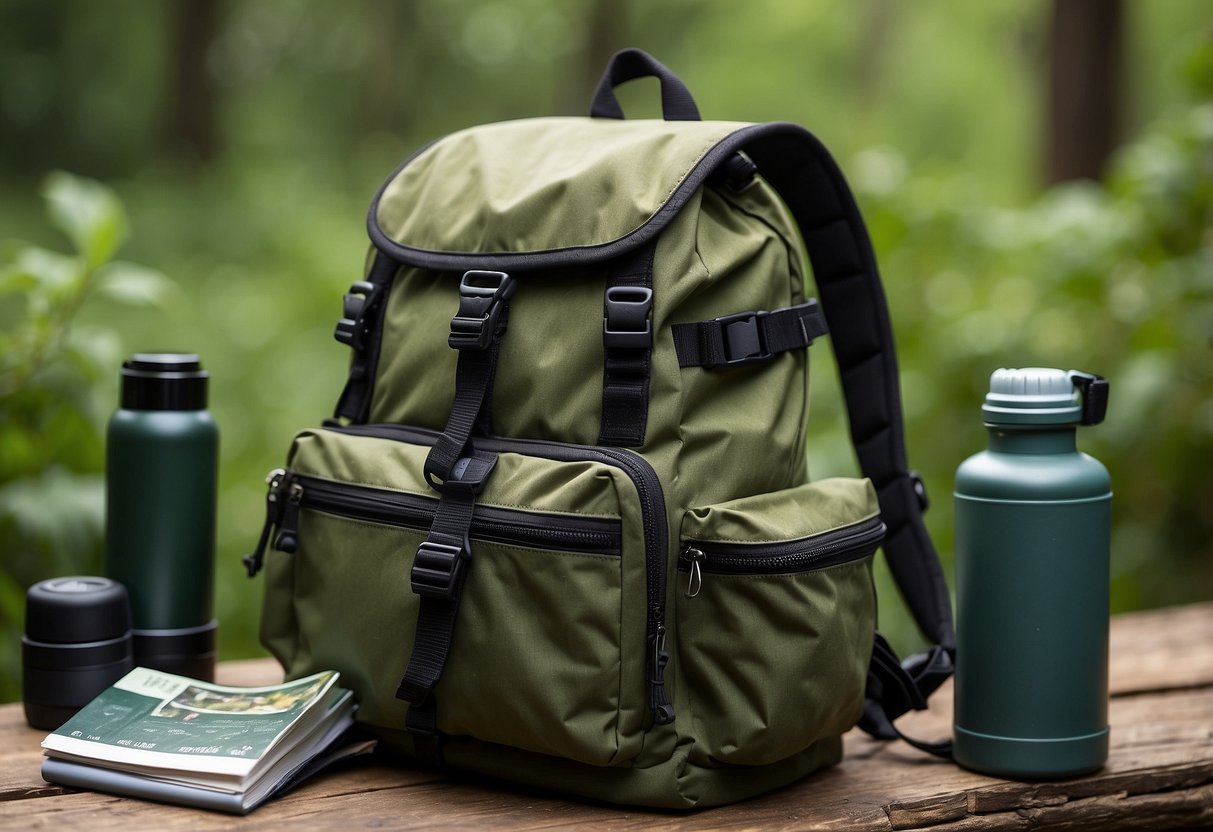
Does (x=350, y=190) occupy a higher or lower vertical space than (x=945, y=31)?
lower

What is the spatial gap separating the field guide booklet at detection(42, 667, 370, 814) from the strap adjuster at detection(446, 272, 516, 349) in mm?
398

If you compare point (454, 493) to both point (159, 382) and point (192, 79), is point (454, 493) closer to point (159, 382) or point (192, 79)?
point (159, 382)

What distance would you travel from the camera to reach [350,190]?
23.9 ft

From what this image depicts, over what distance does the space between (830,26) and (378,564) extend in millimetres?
7211

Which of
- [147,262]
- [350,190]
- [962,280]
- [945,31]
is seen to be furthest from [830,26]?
[962,280]

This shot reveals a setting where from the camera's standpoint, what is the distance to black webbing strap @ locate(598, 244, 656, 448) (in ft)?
3.90

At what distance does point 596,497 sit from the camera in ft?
3.75

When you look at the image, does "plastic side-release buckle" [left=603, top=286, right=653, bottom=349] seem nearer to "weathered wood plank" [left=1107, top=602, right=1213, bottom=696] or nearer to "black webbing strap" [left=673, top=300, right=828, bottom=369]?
"black webbing strap" [left=673, top=300, right=828, bottom=369]

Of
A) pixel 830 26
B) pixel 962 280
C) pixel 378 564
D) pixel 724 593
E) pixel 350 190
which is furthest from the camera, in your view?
pixel 830 26

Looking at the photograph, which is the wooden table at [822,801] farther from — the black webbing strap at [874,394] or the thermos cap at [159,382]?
the thermos cap at [159,382]

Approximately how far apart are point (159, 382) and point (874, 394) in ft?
2.88

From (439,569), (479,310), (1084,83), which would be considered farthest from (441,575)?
(1084,83)

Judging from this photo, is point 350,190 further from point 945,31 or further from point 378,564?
point 378,564

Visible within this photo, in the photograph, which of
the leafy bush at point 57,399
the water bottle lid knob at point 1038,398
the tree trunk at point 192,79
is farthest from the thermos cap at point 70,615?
the tree trunk at point 192,79
